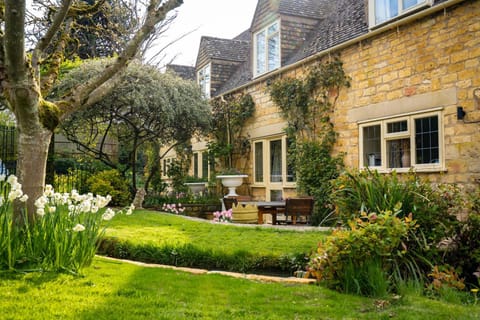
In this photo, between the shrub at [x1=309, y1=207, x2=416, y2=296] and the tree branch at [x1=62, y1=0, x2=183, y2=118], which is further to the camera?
the tree branch at [x1=62, y1=0, x2=183, y2=118]

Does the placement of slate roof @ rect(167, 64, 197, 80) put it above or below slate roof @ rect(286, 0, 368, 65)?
above

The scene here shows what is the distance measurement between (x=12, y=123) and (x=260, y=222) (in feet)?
53.4

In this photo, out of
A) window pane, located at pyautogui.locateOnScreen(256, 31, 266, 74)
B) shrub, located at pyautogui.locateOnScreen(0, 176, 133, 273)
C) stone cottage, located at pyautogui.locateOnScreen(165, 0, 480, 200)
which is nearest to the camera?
shrub, located at pyautogui.locateOnScreen(0, 176, 133, 273)

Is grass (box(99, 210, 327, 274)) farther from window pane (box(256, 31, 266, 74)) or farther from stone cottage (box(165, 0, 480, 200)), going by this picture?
window pane (box(256, 31, 266, 74))

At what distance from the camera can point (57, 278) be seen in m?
4.19

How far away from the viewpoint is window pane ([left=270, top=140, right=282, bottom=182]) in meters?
13.6

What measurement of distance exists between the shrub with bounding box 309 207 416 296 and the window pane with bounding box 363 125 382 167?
224 inches

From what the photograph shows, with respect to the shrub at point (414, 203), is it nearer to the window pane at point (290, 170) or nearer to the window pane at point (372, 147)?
the window pane at point (372, 147)

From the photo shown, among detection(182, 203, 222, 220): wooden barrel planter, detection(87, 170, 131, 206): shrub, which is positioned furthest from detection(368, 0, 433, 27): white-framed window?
detection(87, 170, 131, 206): shrub

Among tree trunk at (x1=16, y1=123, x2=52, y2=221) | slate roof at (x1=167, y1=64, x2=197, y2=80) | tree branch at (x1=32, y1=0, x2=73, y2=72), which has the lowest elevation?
tree trunk at (x1=16, y1=123, x2=52, y2=221)

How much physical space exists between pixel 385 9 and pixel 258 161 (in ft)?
21.7

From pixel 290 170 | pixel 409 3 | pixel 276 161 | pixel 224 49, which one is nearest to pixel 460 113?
pixel 409 3

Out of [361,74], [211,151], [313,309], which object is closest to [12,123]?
[211,151]

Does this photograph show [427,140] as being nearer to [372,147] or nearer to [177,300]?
[372,147]
